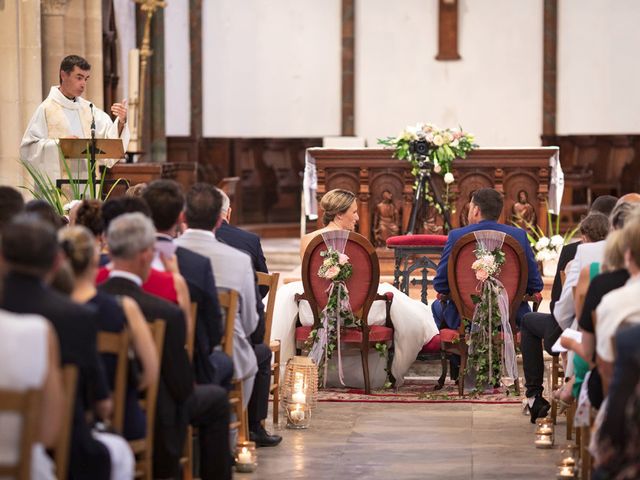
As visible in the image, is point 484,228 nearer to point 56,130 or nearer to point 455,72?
point 56,130

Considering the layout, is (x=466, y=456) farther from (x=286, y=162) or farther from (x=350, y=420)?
(x=286, y=162)

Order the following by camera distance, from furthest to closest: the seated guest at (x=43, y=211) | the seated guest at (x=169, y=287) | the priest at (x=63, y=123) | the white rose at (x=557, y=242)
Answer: the white rose at (x=557, y=242), the priest at (x=63, y=123), the seated guest at (x=43, y=211), the seated guest at (x=169, y=287)

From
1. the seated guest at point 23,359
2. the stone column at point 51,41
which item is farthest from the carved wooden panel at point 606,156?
the seated guest at point 23,359

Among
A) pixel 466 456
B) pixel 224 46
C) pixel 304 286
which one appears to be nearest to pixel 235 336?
pixel 466 456

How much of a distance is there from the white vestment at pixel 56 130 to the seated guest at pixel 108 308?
474 cm

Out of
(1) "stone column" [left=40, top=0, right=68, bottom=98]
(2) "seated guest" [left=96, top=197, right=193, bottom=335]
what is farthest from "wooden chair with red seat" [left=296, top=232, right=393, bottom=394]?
(1) "stone column" [left=40, top=0, right=68, bottom=98]

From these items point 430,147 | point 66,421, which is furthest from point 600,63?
point 66,421

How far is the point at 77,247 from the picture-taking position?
409 cm

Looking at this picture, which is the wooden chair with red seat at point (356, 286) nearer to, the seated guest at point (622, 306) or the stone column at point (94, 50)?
the seated guest at point (622, 306)

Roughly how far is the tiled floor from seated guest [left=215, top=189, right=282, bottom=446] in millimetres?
105

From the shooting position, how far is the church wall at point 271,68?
52.7 ft

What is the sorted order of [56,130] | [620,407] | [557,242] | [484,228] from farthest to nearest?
[557,242] < [56,130] < [484,228] < [620,407]

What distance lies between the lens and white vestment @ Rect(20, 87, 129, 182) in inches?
355

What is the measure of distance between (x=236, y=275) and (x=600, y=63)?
1115 centimetres
